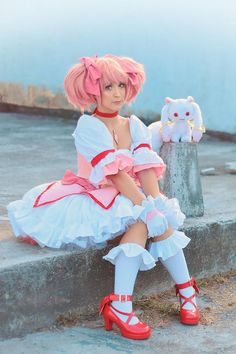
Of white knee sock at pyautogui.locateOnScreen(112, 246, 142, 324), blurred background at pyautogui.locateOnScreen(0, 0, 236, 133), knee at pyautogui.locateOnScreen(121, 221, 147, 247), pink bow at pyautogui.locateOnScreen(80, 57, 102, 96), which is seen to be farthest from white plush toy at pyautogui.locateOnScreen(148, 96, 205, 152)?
blurred background at pyautogui.locateOnScreen(0, 0, 236, 133)

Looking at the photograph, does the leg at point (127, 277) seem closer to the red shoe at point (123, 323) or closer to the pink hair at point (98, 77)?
the red shoe at point (123, 323)

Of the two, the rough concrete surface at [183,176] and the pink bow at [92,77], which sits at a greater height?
the pink bow at [92,77]

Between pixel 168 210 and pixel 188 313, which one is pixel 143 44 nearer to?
pixel 168 210

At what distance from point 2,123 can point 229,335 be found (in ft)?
15.8

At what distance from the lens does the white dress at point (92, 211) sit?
122 inches

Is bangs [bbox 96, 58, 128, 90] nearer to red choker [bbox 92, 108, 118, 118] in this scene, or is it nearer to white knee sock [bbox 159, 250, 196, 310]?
red choker [bbox 92, 108, 118, 118]

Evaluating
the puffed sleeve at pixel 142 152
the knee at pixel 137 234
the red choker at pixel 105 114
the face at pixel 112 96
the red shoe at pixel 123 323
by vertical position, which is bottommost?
the red shoe at pixel 123 323

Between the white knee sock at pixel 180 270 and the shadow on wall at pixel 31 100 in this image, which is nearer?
the white knee sock at pixel 180 270

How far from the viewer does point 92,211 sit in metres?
3.13

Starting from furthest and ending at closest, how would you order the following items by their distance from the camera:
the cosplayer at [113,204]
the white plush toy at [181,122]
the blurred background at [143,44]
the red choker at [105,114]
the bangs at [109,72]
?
the blurred background at [143,44] → the white plush toy at [181,122] → the red choker at [105,114] → the bangs at [109,72] → the cosplayer at [113,204]

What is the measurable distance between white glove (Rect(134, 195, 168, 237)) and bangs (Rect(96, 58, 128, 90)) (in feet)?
1.67

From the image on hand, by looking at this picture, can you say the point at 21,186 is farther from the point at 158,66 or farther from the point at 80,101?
the point at 158,66

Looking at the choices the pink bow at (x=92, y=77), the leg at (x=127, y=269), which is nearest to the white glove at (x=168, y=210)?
the leg at (x=127, y=269)

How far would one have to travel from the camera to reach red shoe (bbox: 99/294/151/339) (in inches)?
117
